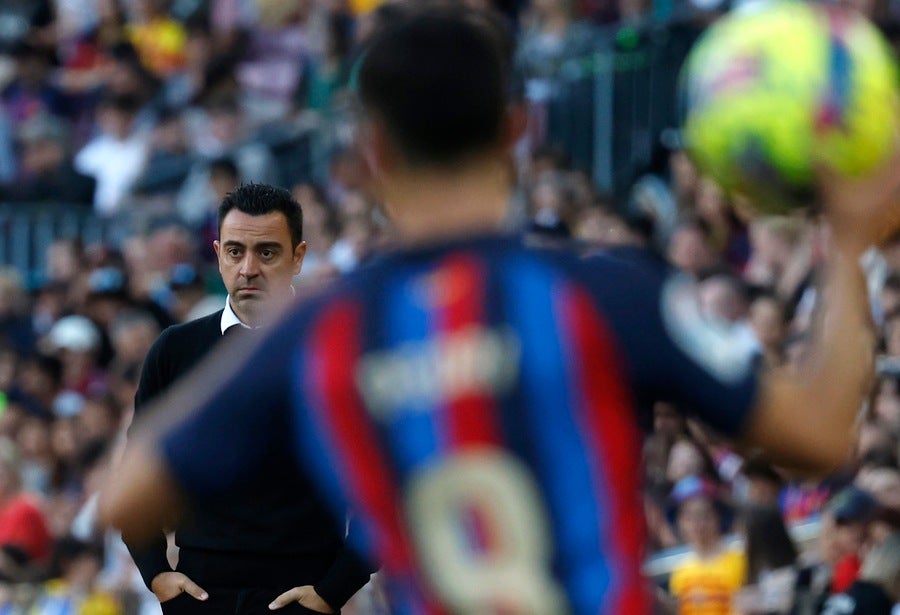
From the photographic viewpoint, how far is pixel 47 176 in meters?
17.3

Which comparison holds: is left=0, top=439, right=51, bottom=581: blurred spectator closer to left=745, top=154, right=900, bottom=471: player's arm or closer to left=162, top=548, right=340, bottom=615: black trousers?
left=162, top=548, right=340, bottom=615: black trousers

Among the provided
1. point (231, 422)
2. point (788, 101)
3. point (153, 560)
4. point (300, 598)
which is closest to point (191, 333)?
point (153, 560)

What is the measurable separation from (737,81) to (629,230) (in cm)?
759

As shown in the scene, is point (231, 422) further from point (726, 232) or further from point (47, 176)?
point (47, 176)

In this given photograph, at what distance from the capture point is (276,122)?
55.9 feet

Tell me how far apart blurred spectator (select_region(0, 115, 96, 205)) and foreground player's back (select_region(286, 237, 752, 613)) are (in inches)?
582

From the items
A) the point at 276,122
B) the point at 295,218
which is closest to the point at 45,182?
the point at 276,122

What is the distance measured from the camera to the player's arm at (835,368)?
2758 millimetres

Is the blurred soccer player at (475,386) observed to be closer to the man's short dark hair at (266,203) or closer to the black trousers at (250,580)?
the black trousers at (250,580)

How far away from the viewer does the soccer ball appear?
316 centimetres

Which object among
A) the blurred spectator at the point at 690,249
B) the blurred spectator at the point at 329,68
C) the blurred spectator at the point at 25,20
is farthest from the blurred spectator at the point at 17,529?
the blurred spectator at the point at 25,20

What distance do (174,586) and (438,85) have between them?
132 inches

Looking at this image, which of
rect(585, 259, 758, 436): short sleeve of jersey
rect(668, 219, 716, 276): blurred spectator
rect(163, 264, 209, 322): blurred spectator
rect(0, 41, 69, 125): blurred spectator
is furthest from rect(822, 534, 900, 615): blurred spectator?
rect(0, 41, 69, 125): blurred spectator

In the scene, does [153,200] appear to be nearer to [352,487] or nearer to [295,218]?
[295,218]
